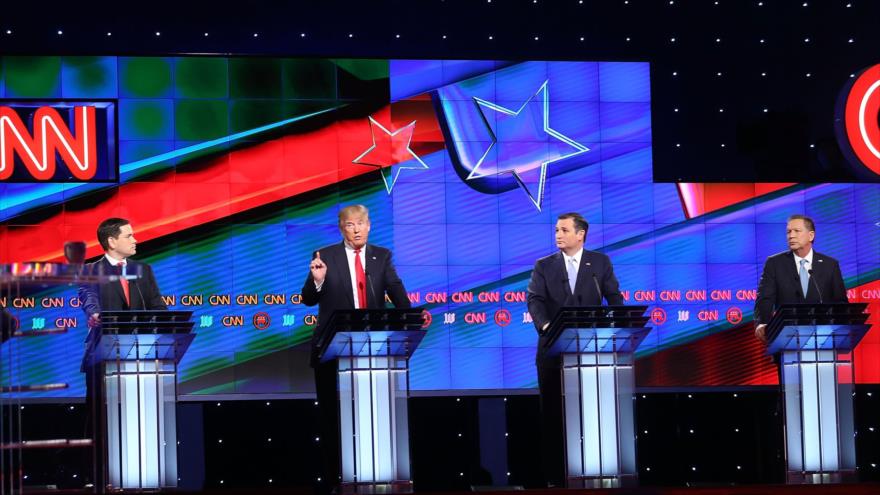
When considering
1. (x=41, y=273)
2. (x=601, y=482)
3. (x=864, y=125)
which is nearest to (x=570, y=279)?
(x=601, y=482)

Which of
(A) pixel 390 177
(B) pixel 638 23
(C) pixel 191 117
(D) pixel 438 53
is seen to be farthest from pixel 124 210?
(B) pixel 638 23

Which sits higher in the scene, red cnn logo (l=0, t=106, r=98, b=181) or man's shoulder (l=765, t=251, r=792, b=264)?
red cnn logo (l=0, t=106, r=98, b=181)

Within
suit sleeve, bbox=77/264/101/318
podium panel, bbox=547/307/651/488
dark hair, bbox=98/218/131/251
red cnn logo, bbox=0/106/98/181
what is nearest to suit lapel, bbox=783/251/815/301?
podium panel, bbox=547/307/651/488

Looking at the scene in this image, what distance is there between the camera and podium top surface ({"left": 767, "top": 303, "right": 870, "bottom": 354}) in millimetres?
7734

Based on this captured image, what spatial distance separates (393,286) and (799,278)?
2.56 meters

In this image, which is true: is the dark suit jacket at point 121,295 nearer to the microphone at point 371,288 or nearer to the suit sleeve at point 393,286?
the microphone at point 371,288

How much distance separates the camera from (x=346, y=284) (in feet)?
26.2

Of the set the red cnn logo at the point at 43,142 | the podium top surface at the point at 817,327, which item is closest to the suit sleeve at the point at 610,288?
the podium top surface at the point at 817,327

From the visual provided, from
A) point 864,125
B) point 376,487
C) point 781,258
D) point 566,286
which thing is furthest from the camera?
point 864,125

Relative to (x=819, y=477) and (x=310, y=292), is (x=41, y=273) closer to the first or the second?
(x=310, y=292)

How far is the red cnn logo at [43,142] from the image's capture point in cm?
1018

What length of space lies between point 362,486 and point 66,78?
14.8ft

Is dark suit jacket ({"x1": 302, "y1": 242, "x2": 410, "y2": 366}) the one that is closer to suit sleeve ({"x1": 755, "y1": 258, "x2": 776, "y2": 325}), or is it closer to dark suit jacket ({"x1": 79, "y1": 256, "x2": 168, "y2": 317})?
dark suit jacket ({"x1": 79, "y1": 256, "x2": 168, "y2": 317})

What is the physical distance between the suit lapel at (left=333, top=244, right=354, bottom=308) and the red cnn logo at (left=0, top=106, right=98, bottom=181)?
301 cm
